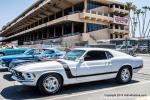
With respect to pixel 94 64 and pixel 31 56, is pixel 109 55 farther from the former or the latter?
pixel 31 56

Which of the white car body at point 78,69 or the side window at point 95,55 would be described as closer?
the white car body at point 78,69

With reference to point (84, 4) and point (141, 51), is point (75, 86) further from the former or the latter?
point (84, 4)

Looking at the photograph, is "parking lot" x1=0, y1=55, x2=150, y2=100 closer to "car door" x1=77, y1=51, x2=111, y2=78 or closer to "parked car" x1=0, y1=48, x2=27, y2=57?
"car door" x1=77, y1=51, x2=111, y2=78

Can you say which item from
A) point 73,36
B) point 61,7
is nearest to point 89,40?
point 73,36

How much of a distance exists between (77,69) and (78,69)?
4cm

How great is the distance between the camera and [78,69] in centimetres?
837

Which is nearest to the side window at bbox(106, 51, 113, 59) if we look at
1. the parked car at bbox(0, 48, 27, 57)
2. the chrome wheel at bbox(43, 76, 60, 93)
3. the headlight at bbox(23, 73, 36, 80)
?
the chrome wheel at bbox(43, 76, 60, 93)

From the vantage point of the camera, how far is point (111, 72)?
30.3 feet

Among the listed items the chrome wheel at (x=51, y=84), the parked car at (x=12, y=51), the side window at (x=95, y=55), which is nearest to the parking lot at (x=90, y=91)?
the chrome wheel at (x=51, y=84)

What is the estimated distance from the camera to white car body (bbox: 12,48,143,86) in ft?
25.1

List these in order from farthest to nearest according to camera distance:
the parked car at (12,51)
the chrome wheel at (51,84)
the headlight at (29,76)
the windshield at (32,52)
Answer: the parked car at (12,51) → the windshield at (32,52) → the chrome wheel at (51,84) → the headlight at (29,76)

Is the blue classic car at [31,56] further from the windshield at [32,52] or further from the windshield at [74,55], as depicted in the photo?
the windshield at [74,55]

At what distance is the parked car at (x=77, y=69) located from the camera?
7707 mm

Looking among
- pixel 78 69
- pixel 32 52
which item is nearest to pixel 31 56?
pixel 32 52
